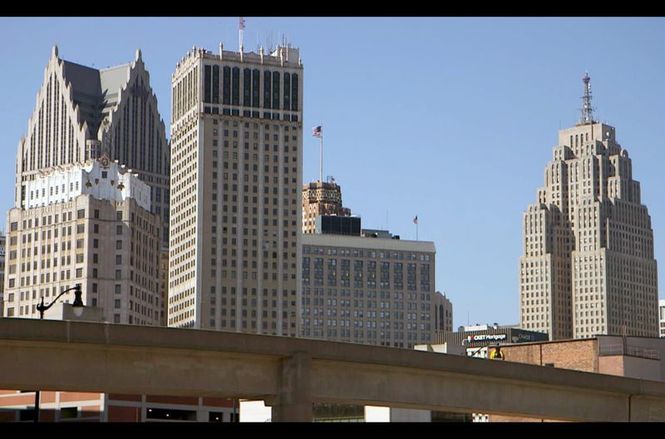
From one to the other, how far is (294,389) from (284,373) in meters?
0.81

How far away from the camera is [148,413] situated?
3725 inches

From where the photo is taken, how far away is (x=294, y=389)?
54094 millimetres

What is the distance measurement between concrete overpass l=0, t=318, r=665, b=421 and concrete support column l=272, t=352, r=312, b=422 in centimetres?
4

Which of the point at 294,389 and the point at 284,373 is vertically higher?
the point at 284,373

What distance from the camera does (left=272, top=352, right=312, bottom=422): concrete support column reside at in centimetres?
5375

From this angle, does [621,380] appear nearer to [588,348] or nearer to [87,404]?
[87,404]

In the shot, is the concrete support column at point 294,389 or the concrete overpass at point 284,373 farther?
the concrete support column at point 294,389

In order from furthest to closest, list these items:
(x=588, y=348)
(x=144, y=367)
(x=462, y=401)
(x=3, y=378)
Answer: (x=588, y=348), (x=462, y=401), (x=144, y=367), (x=3, y=378)

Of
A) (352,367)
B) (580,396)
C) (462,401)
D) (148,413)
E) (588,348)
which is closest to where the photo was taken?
(352,367)

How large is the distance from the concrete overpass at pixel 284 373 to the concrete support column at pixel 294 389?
0.14 ft

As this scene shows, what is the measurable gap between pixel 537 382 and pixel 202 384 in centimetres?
2089

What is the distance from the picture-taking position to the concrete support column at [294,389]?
5375cm
